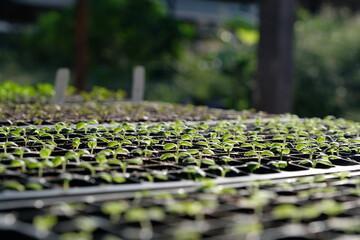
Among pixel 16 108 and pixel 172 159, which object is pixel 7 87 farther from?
pixel 172 159

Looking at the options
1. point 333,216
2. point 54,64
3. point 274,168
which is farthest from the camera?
point 54,64

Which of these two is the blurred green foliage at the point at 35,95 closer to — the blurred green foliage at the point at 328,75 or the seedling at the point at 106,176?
the seedling at the point at 106,176

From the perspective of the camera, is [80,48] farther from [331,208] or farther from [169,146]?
[331,208]

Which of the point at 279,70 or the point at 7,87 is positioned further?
the point at 279,70

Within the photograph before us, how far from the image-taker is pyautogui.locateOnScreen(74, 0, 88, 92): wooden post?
1045 cm

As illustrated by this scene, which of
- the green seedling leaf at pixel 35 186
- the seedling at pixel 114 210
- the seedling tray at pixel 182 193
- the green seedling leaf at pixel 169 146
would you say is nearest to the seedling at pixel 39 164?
the seedling tray at pixel 182 193

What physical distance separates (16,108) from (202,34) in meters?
14.5

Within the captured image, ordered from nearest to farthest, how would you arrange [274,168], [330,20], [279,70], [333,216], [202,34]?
1. [333,216]
2. [274,168]
3. [279,70]
4. [330,20]
5. [202,34]

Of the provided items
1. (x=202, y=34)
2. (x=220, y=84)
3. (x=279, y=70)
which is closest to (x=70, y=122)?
(x=279, y=70)

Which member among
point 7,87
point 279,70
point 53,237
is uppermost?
point 279,70

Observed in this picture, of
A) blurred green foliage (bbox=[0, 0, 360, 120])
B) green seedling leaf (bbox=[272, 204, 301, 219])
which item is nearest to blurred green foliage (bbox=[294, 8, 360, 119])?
blurred green foliage (bbox=[0, 0, 360, 120])

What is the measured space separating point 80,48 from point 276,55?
4.13m

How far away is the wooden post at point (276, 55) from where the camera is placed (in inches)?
307

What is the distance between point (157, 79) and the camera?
15008mm
